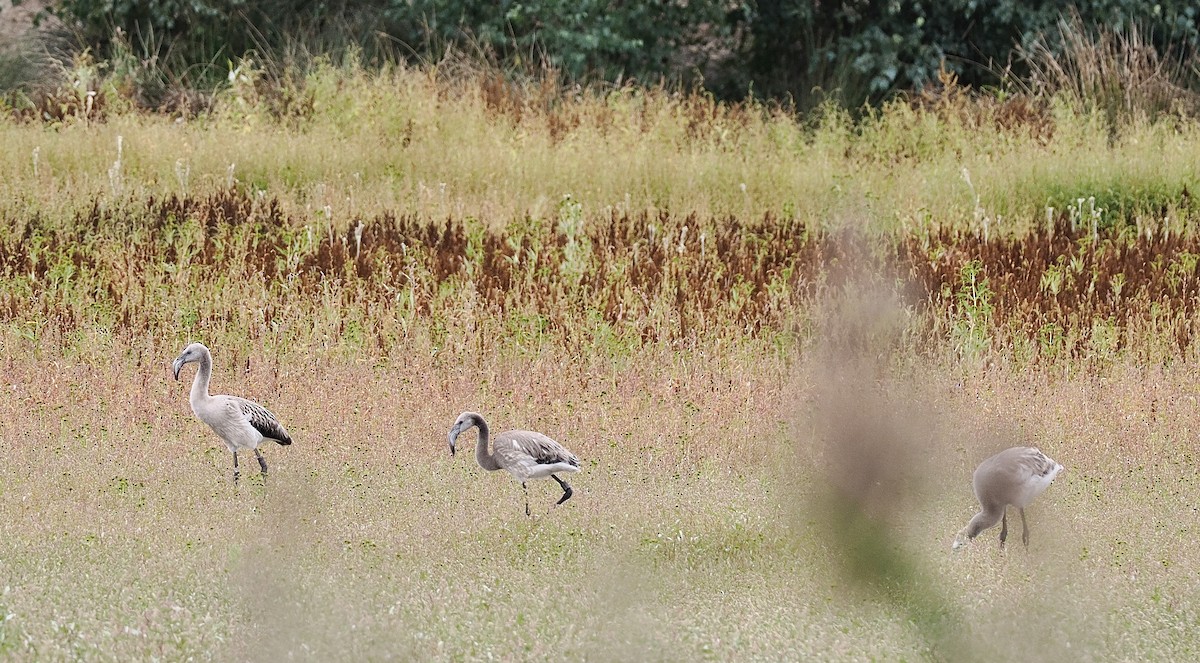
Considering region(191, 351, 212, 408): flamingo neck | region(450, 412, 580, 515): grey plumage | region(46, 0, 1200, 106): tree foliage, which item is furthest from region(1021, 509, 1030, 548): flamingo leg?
region(46, 0, 1200, 106): tree foliage

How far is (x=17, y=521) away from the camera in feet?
14.1

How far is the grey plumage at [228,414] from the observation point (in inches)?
173

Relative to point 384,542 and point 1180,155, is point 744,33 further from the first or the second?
point 384,542

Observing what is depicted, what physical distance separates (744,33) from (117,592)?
14604 millimetres

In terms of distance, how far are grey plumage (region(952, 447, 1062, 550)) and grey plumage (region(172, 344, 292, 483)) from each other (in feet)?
6.52

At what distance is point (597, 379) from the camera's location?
6.27 meters

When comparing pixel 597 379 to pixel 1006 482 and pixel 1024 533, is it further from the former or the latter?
pixel 1006 482

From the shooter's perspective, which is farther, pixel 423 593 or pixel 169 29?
pixel 169 29

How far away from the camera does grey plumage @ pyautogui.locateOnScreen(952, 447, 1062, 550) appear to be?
3.54 m

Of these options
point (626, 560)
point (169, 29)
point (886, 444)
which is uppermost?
point (886, 444)

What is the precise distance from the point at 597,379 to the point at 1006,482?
289 cm

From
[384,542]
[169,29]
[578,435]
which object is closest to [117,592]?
[384,542]

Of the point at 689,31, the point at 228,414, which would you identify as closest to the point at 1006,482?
the point at 228,414

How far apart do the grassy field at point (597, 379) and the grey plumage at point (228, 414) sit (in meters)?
0.16
